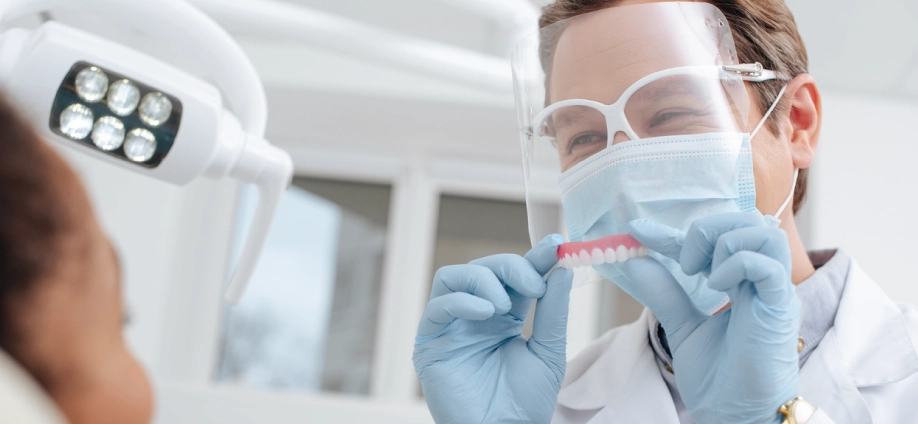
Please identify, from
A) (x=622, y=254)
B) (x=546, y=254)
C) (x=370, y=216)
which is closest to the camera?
(x=622, y=254)

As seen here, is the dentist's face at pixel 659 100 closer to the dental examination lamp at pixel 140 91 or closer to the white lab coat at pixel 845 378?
the white lab coat at pixel 845 378

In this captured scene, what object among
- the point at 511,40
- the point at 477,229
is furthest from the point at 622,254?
the point at 477,229

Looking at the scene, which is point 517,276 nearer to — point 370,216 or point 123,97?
point 123,97

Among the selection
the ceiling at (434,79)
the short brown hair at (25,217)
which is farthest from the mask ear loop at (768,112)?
the ceiling at (434,79)

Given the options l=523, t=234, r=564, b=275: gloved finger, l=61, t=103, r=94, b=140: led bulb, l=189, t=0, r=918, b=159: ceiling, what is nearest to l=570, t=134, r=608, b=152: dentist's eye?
l=523, t=234, r=564, b=275: gloved finger

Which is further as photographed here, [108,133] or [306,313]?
[306,313]

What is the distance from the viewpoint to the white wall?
240 centimetres

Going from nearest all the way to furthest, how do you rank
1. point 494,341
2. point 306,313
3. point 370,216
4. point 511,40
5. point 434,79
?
1. point 494,341
2. point 511,40
3. point 434,79
4. point 306,313
5. point 370,216

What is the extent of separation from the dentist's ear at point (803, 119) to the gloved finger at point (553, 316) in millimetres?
430

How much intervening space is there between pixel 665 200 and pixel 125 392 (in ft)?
2.32

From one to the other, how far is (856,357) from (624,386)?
1.24 feet

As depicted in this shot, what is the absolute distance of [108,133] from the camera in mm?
793

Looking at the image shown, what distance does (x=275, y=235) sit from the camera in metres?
2.90

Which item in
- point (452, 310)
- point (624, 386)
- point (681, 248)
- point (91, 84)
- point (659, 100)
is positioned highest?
point (659, 100)
